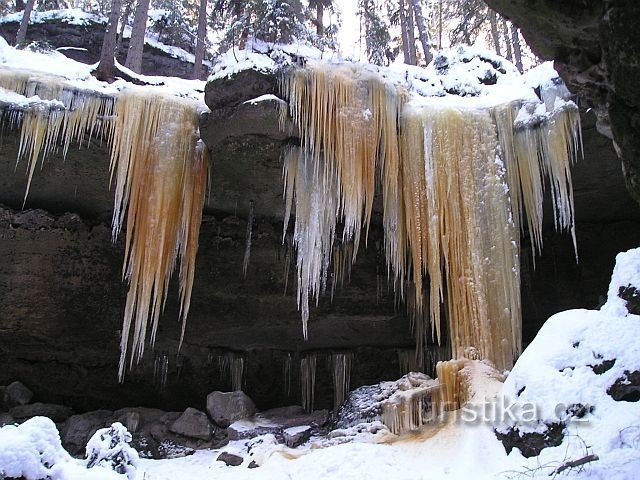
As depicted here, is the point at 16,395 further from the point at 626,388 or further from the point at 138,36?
the point at 626,388

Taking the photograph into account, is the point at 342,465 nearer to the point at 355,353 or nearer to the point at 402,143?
the point at 402,143

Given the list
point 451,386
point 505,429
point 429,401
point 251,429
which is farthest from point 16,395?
point 505,429

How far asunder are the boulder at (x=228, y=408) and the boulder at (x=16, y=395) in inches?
116

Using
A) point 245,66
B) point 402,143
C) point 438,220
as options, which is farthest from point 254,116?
point 438,220

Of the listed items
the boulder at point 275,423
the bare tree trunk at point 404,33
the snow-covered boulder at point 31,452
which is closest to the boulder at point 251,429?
the boulder at point 275,423

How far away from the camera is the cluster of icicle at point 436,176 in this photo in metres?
7.41

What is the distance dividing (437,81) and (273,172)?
104 inches

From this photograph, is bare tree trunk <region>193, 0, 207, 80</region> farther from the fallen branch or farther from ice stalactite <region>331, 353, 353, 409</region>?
the fallen branch

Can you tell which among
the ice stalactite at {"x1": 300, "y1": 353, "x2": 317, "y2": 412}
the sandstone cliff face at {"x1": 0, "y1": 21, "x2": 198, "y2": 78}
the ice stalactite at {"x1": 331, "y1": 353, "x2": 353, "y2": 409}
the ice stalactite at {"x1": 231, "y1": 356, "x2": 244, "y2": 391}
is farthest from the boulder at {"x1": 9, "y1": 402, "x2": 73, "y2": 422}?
the sandstone cliff face at {"x1": 0, "y1": 21, "x2": 198, "y2": 78}

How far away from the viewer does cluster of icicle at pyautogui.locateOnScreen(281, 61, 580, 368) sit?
7406mm

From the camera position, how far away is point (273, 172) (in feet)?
27.6

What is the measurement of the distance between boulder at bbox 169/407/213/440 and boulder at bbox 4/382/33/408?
101 inches

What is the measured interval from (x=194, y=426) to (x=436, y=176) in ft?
15.7

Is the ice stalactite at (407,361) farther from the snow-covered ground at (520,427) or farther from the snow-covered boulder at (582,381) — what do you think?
the snow-covered boulder at (582,381)
